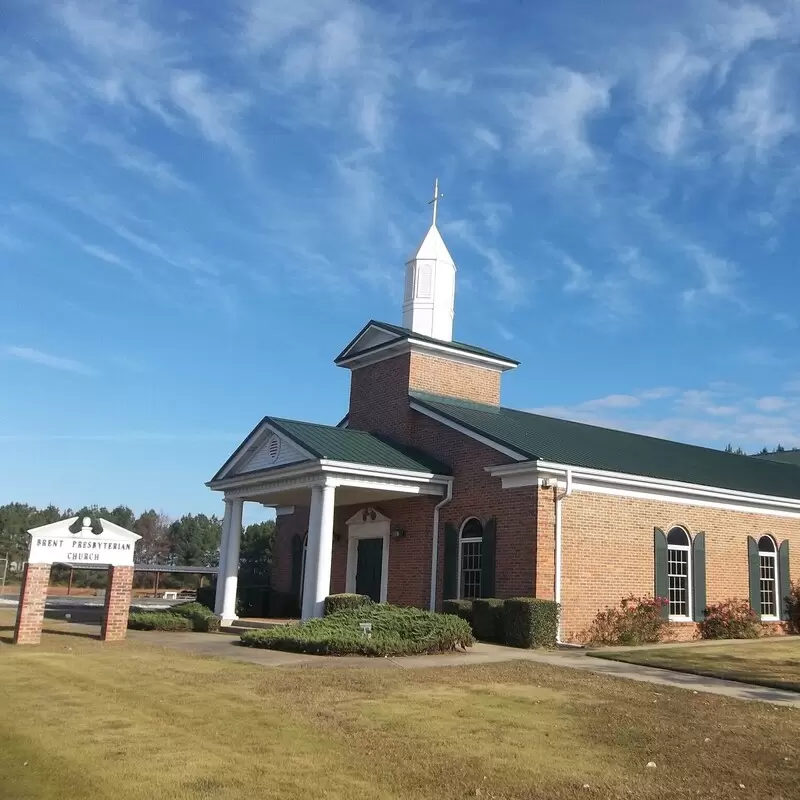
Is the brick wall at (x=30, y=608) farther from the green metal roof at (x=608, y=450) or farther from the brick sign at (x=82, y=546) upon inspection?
the green metal roof at (x=608, y=450)

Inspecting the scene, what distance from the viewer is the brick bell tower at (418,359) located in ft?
75.8

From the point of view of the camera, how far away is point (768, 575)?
22.7m

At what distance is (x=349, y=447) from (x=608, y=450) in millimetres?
6886

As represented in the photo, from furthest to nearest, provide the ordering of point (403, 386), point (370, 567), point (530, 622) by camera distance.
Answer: point (403, 386), point (370, 567), point (530, 622)

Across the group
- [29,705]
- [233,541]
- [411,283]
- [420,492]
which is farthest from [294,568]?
[29,705]

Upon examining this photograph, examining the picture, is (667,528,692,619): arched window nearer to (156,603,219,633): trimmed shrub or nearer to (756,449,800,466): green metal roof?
(156,603,219,633): trimmed shrub

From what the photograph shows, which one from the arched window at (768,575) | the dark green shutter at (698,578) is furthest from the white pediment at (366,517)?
the arched window at (768,575)

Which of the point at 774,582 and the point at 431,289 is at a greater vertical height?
the point at 431,289

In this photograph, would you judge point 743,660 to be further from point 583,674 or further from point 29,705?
point 29,705

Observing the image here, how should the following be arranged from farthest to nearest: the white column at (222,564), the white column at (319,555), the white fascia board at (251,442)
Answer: the white column at (222,564)
the white fascia board at (251,442)
the white column at (319,555)

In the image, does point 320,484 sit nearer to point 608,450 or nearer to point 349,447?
point 349,447

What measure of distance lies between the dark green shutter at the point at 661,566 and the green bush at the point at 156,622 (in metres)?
10.9

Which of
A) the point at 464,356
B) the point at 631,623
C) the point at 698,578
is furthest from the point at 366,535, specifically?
the point at 698,578

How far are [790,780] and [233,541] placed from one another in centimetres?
1776
